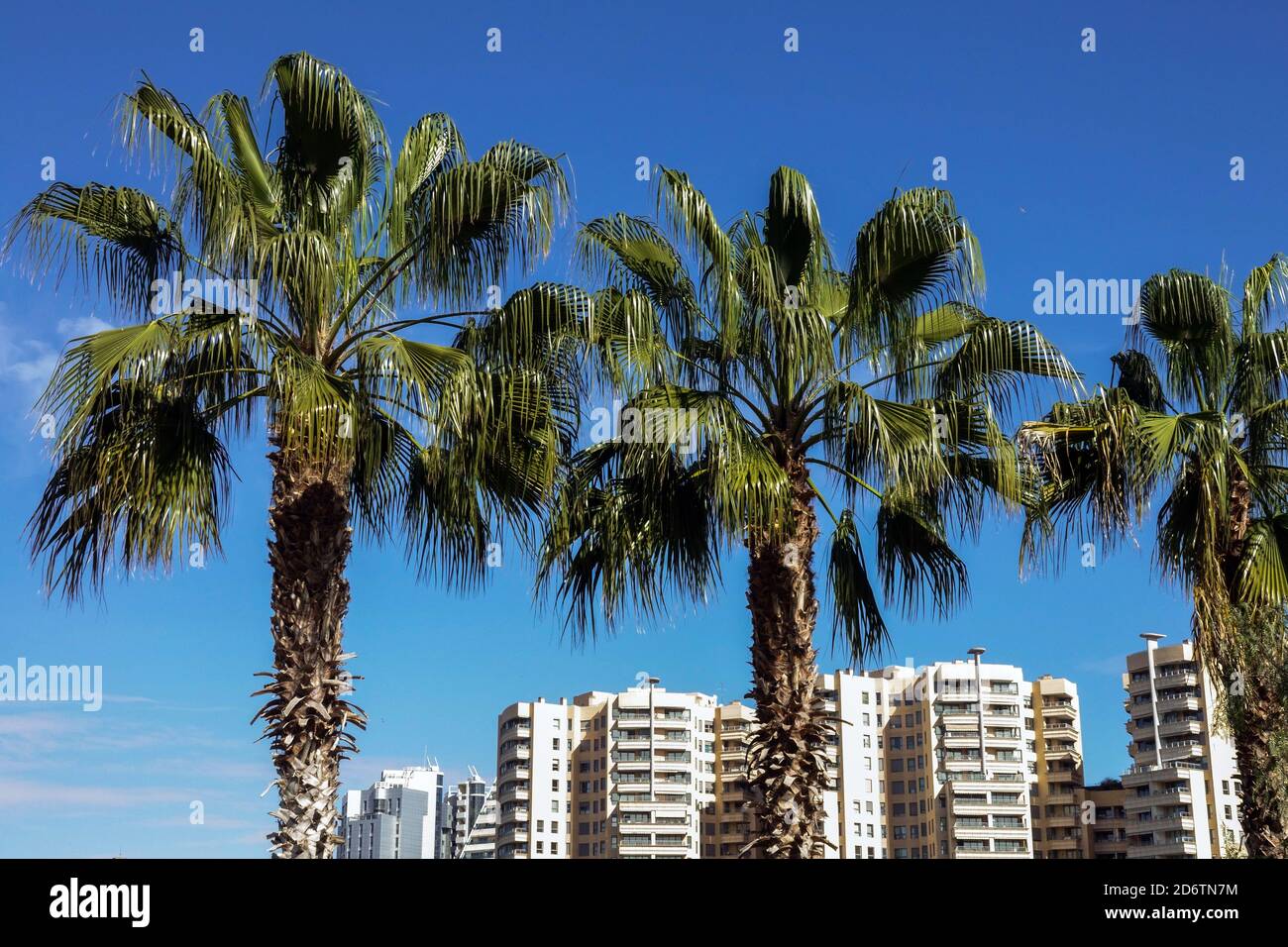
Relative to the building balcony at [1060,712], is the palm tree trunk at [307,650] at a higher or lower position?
lower

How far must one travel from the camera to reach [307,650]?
11484mm

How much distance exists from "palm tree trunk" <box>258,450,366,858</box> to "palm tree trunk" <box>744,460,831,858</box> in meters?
3.57

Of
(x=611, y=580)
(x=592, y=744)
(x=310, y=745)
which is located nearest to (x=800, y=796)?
(x=611, y=580)

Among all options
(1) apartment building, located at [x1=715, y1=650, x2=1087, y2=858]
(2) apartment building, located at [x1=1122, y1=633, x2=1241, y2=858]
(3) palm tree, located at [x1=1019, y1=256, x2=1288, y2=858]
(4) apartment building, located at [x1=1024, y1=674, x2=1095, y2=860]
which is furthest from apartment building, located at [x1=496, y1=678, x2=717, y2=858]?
(3) palm tree, located at [x1=1019, y1=256, x2=1288, y2=858]

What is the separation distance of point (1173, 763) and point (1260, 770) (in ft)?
322

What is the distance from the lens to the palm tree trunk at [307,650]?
11156 millimetres

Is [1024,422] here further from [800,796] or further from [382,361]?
[382,361]

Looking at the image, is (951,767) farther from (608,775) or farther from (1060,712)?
(608,775)

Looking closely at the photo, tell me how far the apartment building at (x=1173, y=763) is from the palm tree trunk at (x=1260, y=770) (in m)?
80.5

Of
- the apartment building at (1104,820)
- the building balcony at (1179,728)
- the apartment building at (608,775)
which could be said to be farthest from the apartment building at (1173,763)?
the apartment building at (608,775)

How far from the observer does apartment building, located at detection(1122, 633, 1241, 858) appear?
94.3 m

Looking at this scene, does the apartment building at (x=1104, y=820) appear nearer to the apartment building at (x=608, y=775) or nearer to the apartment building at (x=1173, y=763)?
the apartment building at (x=1173, y=763)

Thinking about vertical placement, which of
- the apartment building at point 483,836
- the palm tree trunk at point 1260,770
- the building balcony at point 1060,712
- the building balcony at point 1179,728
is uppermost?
the building balcony at point 1060,712

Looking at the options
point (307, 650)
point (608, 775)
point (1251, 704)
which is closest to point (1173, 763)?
point (608, 775)
